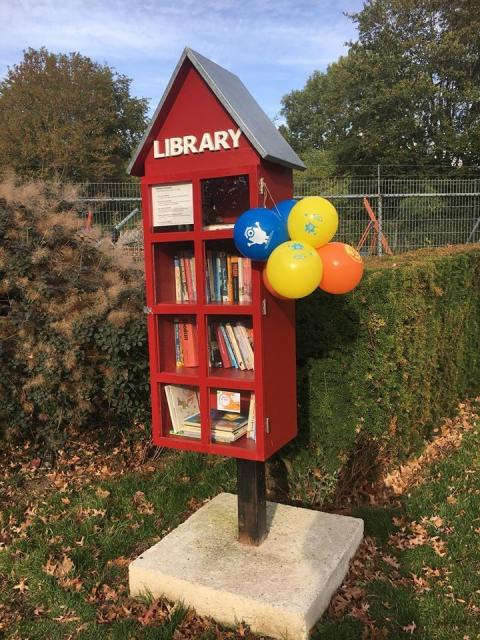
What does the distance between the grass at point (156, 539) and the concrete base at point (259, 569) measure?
0.32 ft

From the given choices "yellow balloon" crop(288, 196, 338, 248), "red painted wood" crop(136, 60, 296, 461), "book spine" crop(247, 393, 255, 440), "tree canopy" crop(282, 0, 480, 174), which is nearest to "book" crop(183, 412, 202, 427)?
"red painted wood" crop(136, 60, 296, 461)

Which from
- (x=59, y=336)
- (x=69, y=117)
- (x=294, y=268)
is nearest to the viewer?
(x=294, y=268)

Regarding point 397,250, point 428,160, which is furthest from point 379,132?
point 397,250

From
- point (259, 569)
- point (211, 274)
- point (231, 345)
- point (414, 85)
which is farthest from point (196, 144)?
point (414, 85)

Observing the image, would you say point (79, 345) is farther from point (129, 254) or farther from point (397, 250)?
point (397, 250)

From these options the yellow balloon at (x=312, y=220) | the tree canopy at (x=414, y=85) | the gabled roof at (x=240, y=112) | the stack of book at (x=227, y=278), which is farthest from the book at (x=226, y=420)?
the tree canopy at (x=414, y=85)

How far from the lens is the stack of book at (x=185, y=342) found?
3.17 meters

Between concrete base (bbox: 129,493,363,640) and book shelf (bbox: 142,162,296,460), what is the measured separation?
638mm

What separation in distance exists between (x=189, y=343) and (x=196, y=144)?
1.15 m

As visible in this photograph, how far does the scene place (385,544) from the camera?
3.41 metres

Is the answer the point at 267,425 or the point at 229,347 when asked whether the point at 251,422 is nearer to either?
the point at 267,425

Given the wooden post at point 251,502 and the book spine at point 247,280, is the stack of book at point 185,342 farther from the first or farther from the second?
the wooden post at point 251,502

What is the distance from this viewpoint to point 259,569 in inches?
113

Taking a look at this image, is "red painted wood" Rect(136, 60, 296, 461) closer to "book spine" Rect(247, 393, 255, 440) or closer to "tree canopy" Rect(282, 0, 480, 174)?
"book spine" Rect(247, 393, 255, 440)
